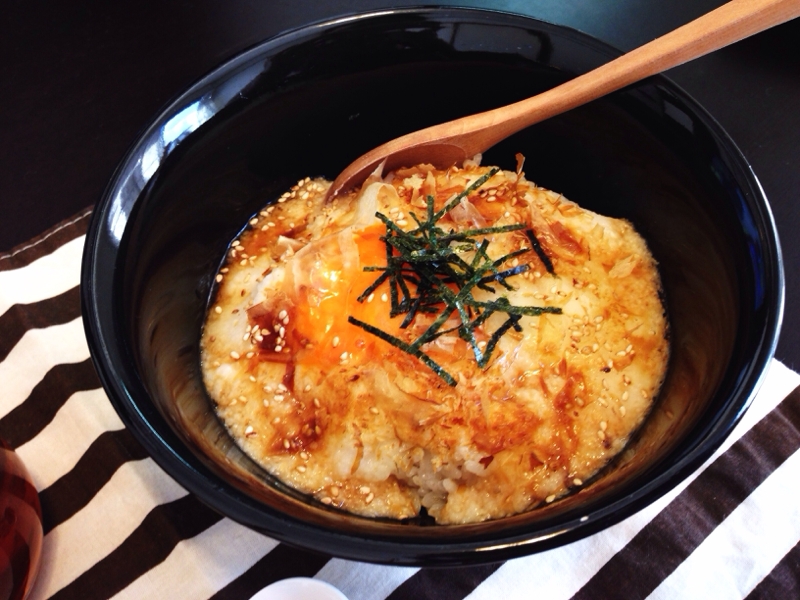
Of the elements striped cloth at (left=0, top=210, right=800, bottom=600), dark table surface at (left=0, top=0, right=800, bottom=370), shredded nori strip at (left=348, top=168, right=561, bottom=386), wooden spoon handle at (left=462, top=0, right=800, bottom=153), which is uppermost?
dark table surface at (left=0, top=0, right=800, bottom=370)

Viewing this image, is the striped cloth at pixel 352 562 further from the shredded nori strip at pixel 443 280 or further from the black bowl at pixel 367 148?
the shredded nori strip at pixel 443 280

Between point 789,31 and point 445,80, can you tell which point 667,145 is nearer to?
point 445,80

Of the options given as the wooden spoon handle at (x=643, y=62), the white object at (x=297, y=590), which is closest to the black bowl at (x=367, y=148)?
the wooden spoon handle at (x=643, y=62)

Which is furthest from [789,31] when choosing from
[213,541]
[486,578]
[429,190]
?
[213,541]

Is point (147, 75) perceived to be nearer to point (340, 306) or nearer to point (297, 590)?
point (340, 306)

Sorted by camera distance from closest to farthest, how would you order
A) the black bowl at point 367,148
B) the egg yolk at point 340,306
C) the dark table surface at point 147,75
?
1. the black bowl at point 367,148
2. the egg yolk at point 340,306
3. the dark table surface at point 147,75

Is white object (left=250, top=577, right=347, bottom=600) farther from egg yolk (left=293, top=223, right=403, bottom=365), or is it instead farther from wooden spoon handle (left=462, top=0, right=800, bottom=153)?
wooden spoon handle (left=462, top=0, right=800, bottom=153)

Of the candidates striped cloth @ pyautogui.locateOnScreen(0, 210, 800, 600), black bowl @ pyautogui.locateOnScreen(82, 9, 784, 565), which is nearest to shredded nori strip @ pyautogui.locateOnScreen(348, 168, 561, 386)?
black bowl @ pyautogui.locateOnScreen(82, 9, 784, 565)
